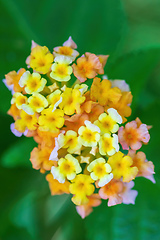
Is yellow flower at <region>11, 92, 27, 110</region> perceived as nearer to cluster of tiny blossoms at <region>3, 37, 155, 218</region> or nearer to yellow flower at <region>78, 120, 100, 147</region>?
cluster of tiny blossoms at <region>3, 37, 155, 218</region>

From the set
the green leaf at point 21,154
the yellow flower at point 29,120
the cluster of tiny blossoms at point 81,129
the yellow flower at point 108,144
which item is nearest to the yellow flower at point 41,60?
the cluster of tiny blossoms at point 81,129

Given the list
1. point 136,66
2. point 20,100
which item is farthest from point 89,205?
point 136,66

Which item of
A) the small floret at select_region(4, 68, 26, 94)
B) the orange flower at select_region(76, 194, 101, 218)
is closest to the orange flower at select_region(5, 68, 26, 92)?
the small floret at select_region(4, 68, 26, 94)

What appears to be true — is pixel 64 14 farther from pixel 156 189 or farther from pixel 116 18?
pixel 156 189

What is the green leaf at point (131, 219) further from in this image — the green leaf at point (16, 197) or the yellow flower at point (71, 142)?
the yellow flower at point (71, 142)

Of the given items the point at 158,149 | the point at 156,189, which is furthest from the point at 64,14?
the point at 156,189

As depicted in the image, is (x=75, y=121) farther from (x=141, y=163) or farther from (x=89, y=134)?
(x=141, y=163)
